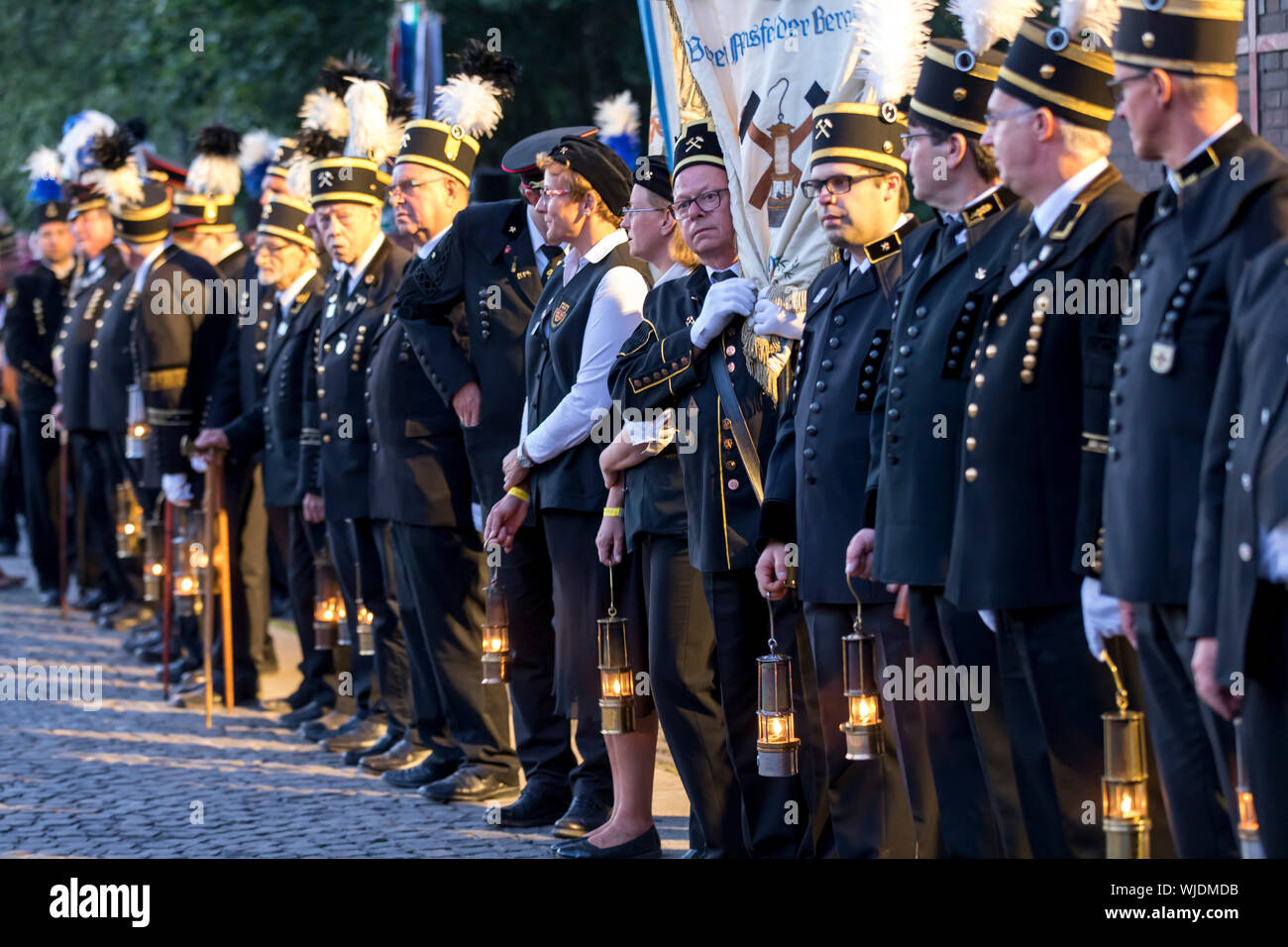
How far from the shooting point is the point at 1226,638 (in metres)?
3.52

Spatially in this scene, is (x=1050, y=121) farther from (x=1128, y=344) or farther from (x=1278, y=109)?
(x=1278, y=109)

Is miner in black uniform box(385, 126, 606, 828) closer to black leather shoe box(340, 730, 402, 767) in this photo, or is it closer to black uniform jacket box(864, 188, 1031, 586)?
black leather shoe box(340, 730, 402, 767)

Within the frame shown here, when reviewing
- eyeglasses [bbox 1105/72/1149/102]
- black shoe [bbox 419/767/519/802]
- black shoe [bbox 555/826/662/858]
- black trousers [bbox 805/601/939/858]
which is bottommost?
black shoe [bbox 555/826/662/858]

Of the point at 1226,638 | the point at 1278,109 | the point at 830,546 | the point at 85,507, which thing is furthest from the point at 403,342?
the point at 85,507

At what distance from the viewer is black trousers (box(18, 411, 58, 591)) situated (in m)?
13.9

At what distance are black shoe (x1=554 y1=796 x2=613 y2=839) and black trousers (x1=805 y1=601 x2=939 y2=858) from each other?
59.3 inches

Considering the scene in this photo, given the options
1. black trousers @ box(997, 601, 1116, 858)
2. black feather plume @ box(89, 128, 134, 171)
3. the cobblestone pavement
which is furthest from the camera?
black feather plume @ box(89, 128, 134, 171)

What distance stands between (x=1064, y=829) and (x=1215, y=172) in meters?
1.45

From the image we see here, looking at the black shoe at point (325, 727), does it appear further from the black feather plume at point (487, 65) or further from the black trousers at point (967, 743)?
the black trousers at point (967, 743)

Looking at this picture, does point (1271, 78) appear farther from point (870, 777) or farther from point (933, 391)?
point (870, 777)

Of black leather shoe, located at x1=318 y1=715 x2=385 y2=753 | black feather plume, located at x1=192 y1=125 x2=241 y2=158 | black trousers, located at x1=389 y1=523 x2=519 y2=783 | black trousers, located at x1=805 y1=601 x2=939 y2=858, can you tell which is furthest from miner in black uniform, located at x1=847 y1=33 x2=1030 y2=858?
black feather plume, located at x1=192 y1=125 x2=241 y2=158

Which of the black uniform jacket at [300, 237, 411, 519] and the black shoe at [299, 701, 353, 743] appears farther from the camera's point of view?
the black shoe at [299, 701, 353, 743]

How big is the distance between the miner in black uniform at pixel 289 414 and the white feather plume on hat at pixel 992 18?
4.63m

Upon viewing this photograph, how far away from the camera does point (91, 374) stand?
38.4 ft
